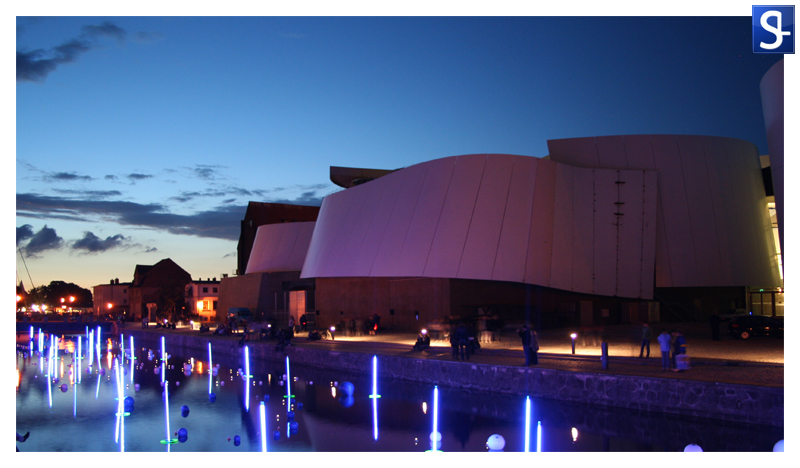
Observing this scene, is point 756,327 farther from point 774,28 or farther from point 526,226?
point 774,28

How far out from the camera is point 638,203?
27.6m

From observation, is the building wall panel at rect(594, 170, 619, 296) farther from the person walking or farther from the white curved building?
the person walking

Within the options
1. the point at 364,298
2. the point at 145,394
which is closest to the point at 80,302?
the point at 364,298

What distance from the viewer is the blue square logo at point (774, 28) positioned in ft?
25.7

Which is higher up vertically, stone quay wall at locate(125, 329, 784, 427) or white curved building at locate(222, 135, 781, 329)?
white curved building at locate(222, 135, 781, 329)

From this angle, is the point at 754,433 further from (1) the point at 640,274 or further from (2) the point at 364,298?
(2) the point at 364,298

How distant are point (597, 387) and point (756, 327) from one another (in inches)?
432

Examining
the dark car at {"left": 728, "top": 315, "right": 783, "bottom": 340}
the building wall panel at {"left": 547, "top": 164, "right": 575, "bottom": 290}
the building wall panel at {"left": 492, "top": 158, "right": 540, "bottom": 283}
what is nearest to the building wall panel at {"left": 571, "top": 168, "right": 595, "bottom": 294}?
the building wall panel at {"left": 547, "top": 164, "right": 575, "bottom": 290}

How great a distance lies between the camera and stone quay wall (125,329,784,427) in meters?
11.3

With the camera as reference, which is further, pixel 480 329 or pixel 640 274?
pixel 640 274

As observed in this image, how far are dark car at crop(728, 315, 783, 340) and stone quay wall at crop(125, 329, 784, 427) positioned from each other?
10.5 m

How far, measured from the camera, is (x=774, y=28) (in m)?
7.91

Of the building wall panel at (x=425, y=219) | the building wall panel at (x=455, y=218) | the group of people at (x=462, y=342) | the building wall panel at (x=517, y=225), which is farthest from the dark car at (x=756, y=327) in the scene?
the building wall panel at (x=425, y=219)
